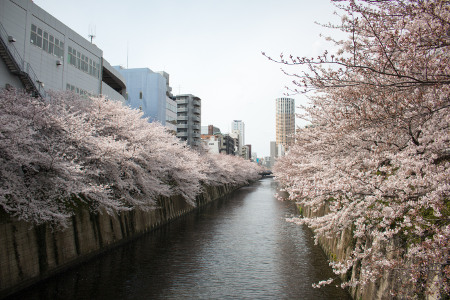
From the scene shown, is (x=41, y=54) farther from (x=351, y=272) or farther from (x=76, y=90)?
(x=351, y=272)

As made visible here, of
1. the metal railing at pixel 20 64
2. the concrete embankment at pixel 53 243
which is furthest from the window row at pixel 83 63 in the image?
the concrete embankment at pixel 53 243

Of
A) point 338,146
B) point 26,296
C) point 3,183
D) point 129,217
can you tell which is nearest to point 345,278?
point 338,146

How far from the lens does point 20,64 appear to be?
22.1m

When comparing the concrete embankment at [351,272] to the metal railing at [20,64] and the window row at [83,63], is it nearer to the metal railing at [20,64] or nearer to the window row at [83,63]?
the metal railing at [20,64]

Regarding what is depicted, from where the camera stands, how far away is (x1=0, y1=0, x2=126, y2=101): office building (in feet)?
69.3

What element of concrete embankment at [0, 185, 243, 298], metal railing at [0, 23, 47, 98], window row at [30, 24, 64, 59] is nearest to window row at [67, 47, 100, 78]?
window row at [30, 24, 64, 59]

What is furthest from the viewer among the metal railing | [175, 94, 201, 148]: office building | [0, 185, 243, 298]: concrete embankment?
[175, 94, 201, 148]: office building

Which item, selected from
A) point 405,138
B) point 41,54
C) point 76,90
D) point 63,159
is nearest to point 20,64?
point 41,54

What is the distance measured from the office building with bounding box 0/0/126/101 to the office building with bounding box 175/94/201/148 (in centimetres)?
5181

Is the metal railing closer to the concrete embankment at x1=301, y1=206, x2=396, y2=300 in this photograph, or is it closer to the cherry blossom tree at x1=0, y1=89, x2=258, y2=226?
the cherry blossom tree at x1=0, y1=89, x2=258, y2=226

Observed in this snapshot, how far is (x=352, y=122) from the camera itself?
30.4ft

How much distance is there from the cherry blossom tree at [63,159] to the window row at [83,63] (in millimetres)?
5296

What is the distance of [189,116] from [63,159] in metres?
72.7

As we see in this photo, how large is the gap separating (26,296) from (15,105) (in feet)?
31.1
